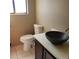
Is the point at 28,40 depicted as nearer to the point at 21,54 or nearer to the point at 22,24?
the point at 21,54

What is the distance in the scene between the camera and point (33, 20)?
3.86 meters

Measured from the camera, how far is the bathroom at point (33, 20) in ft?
7.46

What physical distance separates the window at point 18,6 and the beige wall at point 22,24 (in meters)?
Result: 0.21

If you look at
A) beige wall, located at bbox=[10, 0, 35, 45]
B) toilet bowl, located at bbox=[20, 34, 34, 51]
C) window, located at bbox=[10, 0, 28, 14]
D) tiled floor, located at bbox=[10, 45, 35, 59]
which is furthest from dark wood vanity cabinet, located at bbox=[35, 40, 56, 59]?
window, located at bbox=[10, 0, 28, 14]

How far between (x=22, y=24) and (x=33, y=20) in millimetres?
402

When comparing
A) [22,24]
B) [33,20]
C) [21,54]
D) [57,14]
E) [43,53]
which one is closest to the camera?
[43,53]

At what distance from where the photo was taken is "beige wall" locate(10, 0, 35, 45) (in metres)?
3.64

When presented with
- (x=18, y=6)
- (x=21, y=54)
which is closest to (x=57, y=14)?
(x=21, y=54)

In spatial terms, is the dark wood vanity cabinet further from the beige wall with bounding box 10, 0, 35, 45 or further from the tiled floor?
the beige wall with bounding box 10, 0, 35, 45

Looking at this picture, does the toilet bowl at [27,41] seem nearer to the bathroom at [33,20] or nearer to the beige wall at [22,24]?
the bathroom at [33,20]

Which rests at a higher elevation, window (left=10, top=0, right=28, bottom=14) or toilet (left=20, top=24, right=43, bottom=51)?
window (left=10, top=0, right=28, bottom=14)
